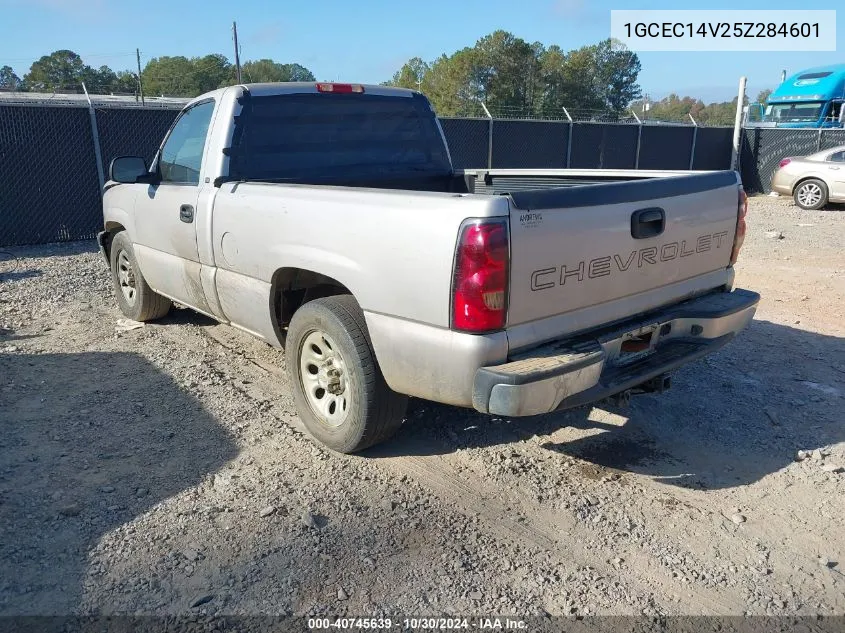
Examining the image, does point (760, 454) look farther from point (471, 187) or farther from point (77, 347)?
point (77, 347)

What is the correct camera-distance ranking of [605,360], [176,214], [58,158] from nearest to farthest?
[605,360], [176,214], [58,158]

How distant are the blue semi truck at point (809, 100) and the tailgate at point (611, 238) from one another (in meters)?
19.7

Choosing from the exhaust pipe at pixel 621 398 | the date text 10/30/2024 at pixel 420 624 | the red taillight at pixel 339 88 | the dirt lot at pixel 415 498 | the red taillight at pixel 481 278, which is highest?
the red taillight at pixel 339 88

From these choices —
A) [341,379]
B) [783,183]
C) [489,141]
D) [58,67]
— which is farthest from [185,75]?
[341,379]

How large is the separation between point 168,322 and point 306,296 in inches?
109

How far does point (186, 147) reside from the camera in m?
5.02

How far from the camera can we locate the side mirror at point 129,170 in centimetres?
520

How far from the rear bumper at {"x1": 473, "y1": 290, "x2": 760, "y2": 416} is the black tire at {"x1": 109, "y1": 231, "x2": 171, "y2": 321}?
156 inches

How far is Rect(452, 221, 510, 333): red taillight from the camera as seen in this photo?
2.87 m

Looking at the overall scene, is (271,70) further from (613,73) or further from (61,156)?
(61,156)

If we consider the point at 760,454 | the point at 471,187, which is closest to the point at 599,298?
the point at 760,454

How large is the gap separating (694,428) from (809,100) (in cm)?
2159

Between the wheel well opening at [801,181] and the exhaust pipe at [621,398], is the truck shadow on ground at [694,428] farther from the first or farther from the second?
the wheel well opening at [801,181]

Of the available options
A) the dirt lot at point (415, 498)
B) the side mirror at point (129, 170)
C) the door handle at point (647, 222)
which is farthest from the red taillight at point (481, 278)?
the side mirror at point (129, 170)
